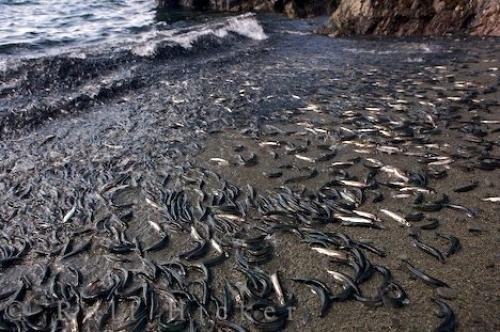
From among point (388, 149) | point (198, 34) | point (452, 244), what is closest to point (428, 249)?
point (452, 244)

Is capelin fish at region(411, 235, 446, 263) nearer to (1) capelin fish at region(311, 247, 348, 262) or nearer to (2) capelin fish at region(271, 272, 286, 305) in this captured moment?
(1) capelin fish at region(311, 247, 348, 262)

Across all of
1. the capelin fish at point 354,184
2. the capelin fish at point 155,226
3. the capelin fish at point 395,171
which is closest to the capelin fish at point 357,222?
the capelin fish at point 354,184

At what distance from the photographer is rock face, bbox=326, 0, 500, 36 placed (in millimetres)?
19016

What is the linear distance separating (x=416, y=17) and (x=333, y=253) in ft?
57.8

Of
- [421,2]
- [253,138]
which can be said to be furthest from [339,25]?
[253,138]

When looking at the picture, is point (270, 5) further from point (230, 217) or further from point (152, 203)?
point (230, 217)

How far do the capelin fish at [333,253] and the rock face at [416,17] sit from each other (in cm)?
1689

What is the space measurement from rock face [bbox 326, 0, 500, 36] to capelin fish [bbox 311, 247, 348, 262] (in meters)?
16.9

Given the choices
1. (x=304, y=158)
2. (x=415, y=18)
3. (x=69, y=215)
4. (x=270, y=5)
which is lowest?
(x=69, y=215)

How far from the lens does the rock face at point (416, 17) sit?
19016 mm

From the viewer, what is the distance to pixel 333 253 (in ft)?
19.6

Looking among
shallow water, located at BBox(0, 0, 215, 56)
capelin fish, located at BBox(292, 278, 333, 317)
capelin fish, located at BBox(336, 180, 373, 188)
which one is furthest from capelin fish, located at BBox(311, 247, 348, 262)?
shallow water, located at BBox(0, 0, 215, 56)

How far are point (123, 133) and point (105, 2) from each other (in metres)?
24.3

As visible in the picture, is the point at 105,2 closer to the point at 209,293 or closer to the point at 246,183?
the point at 246,183
